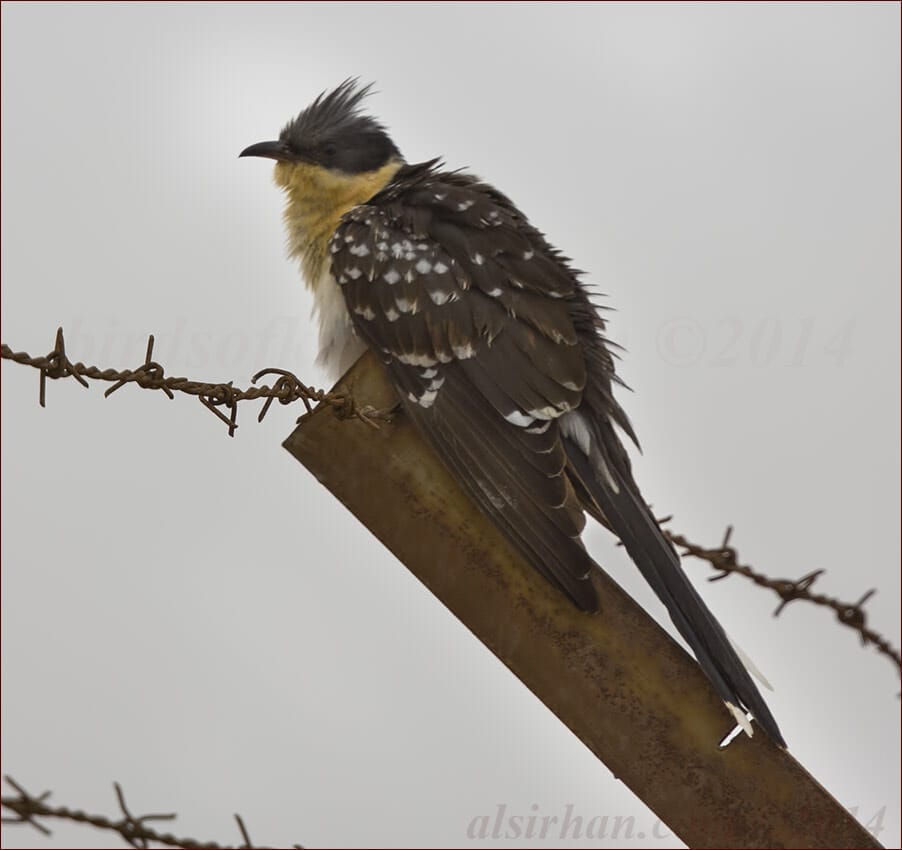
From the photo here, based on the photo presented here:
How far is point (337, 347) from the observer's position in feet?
10.5

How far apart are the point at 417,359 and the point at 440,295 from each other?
33cm

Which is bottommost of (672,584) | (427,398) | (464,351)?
(672,584)

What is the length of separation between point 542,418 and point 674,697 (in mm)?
793

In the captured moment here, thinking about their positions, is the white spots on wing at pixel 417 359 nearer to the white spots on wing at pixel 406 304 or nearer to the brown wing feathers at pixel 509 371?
the brown wing feathers at pixel 509 371

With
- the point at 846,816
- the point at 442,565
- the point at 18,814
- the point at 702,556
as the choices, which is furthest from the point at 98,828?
the point at 702,556

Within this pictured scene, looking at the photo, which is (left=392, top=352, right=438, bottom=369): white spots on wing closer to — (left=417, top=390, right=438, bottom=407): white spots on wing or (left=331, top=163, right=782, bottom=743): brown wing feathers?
(left=331, top=163, right=782, bottom=743): brown wing feathers

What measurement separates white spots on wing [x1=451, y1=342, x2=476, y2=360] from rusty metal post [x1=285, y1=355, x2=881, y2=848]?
0.62 meters

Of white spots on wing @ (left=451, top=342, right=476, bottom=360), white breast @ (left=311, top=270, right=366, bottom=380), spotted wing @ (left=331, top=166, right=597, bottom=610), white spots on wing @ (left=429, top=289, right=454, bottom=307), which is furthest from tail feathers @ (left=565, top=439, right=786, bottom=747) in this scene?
white breast @ (left=311, top=270, right=366, bottom=380)

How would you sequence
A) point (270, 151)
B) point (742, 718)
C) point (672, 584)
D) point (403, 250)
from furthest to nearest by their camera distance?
point (270, 151), point (403, 250), point (672, 584), point (742, 718)

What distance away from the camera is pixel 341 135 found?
4.10 metres

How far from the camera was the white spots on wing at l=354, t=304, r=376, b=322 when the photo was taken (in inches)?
117

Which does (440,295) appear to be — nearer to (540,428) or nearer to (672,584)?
(540,428)

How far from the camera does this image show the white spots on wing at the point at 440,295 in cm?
293

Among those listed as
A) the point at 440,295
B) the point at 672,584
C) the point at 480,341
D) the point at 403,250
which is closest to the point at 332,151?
the point at 403,250
